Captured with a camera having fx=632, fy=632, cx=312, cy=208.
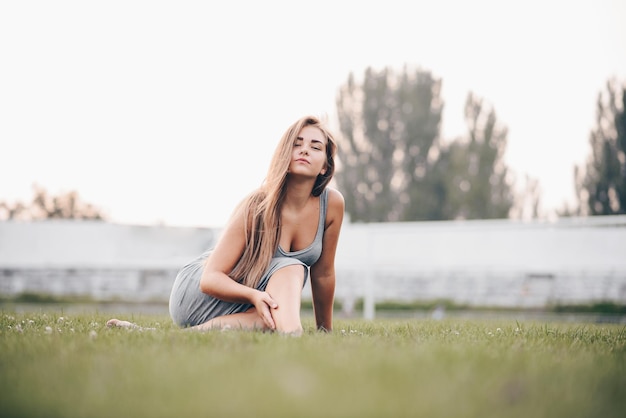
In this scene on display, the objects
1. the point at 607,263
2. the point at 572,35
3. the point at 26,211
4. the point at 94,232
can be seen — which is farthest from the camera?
the point at 26,211

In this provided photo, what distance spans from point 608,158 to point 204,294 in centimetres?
2292

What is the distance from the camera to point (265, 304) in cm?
302

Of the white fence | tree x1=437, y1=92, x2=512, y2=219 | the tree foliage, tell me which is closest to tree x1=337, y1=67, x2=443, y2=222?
the tree foliage

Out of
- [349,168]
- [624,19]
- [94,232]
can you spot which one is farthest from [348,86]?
[624,19]

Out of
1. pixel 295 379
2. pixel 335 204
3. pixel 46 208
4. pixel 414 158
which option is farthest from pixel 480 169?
pixel 295 379

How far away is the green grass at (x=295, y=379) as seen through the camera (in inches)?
56.8

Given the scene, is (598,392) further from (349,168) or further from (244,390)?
(349,168)

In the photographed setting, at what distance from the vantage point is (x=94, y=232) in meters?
17.3

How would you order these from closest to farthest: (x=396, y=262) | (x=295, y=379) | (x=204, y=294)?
(x=295, y=379)
(x=204, y=294)
(x=396, y=262)

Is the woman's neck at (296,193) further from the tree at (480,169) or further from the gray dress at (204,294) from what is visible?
the tree at (480,169)

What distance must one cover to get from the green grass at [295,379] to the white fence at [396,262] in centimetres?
1209

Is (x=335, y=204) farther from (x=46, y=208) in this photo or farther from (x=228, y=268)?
(x=46, y=208)

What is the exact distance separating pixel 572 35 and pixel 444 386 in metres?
12.9

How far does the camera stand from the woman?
3.11 meters
